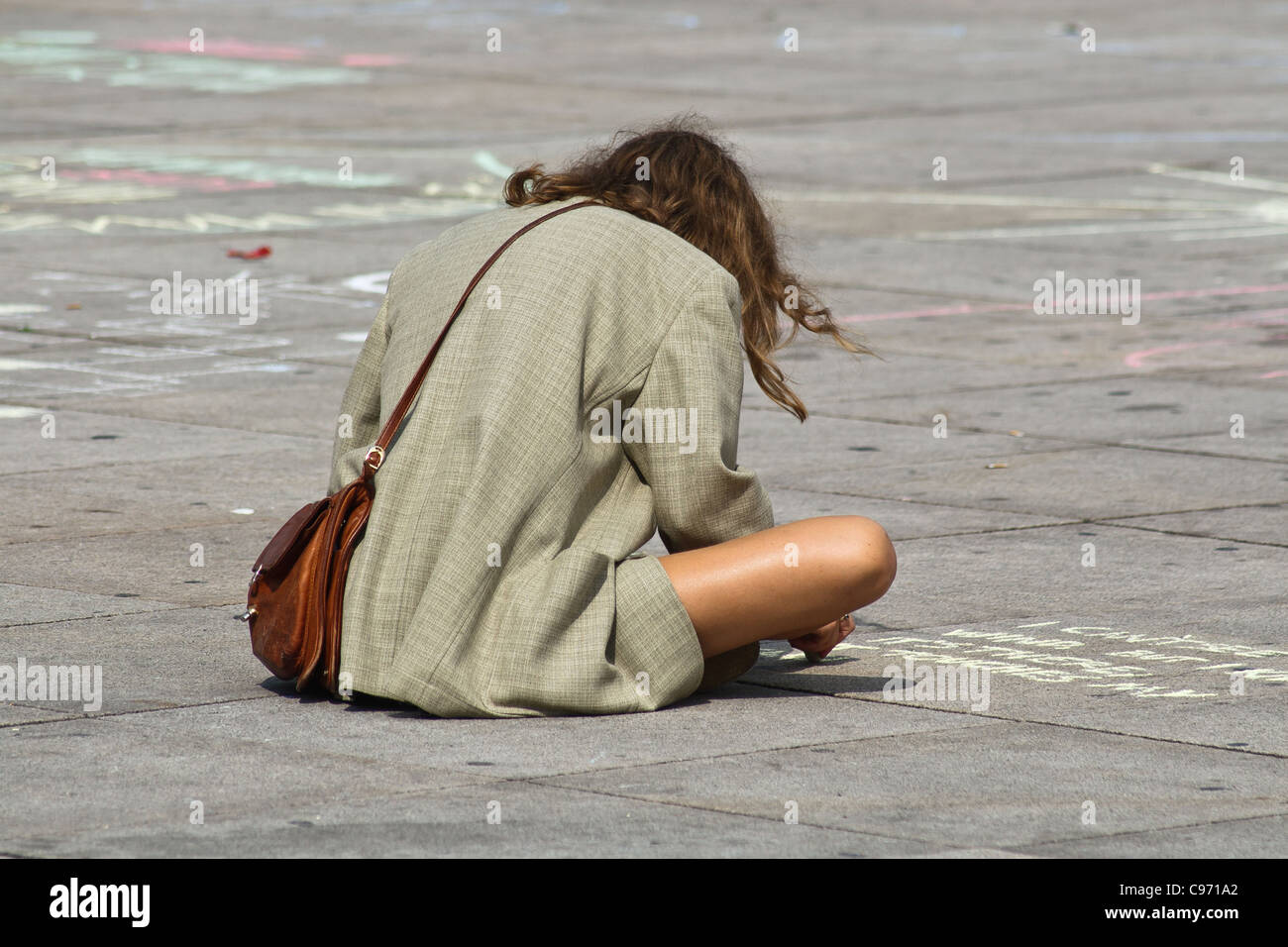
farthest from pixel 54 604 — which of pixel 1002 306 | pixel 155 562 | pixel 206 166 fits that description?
pixel 206 166

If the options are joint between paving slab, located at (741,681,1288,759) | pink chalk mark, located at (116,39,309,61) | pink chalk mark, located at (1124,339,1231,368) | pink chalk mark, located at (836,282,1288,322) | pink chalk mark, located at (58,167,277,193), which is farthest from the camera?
pink chalk mark, located at (116,39,309,61)

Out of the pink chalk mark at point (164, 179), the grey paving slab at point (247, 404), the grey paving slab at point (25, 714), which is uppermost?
the pink chalk mark at point (164, 179)

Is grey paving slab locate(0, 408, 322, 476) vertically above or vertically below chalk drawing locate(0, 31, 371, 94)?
below

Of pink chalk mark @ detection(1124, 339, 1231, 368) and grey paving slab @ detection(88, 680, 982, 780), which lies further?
pink chalk mark @ detection(1124, 339, 1231, 368)

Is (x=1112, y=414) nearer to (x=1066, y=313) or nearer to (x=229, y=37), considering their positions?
(x=1066, y=313)

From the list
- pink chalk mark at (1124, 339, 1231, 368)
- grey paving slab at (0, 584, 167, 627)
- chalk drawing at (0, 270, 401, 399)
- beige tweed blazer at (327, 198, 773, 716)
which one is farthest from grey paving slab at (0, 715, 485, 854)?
pink chalk mark at (1124, 339, 1231, 368)

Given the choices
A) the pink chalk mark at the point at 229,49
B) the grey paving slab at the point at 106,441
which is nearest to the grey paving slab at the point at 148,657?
the grey paving slab at the point at 106,441

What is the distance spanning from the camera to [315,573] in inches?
194

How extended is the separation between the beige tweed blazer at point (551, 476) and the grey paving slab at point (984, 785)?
17.0 inches

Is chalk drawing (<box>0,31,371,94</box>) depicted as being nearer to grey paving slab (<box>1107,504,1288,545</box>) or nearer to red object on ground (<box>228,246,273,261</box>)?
red object on ground (<box>228,246,273,261</box>)

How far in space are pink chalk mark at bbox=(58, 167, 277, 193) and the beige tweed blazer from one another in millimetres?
10450

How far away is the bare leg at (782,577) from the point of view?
5016 mm

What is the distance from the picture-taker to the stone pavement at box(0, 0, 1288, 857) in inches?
174

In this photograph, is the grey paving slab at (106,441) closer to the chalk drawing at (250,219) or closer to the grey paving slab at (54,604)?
the grey paving slab at (54,604)
